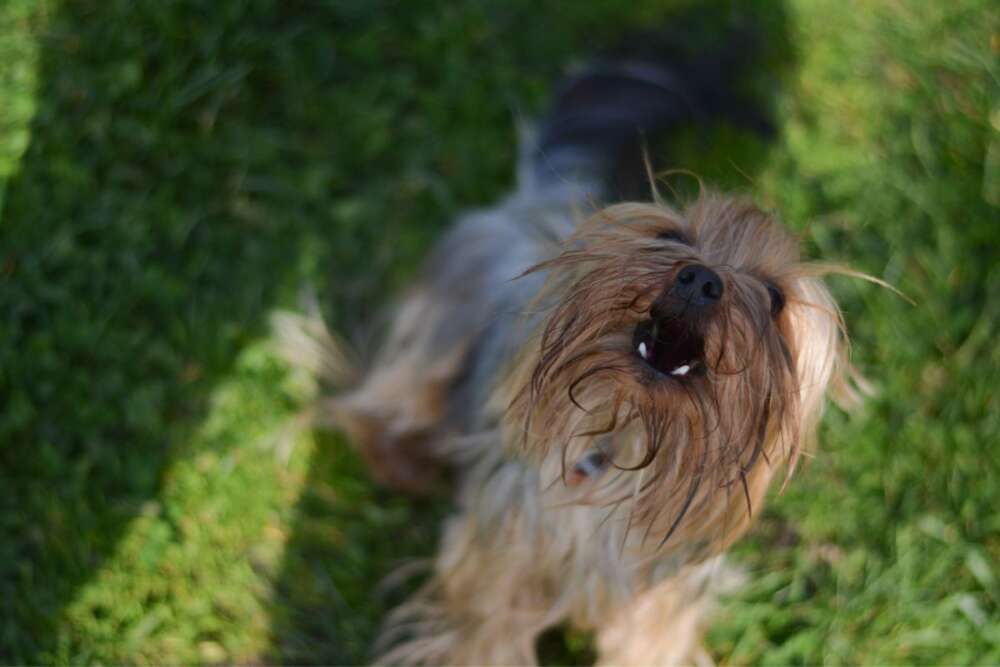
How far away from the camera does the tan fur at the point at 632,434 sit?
1.96 m

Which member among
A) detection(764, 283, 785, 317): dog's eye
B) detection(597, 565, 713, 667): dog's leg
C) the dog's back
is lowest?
detection(597, 565, 713, 667): dog's leg

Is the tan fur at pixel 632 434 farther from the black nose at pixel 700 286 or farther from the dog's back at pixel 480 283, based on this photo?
the dog's back at pixel 480 283

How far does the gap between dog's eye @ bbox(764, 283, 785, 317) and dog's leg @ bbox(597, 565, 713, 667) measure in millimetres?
759

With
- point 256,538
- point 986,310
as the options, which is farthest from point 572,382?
point 986,310

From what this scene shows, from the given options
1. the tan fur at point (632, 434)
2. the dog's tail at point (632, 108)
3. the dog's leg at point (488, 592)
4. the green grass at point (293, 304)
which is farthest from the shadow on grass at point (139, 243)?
the tan fur at point (632, 434)

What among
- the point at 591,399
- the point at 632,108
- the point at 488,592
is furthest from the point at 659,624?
the point at 632,108

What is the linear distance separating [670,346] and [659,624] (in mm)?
1069

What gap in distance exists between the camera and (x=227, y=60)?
12.1 feet

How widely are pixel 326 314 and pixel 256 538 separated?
2.93 ft

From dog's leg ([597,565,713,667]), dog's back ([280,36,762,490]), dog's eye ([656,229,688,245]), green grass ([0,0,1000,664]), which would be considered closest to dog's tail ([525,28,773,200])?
dog's back ([280,36,762,490])

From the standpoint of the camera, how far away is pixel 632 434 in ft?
6.99

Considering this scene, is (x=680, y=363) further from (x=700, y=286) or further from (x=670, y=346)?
(x=700, y=286)

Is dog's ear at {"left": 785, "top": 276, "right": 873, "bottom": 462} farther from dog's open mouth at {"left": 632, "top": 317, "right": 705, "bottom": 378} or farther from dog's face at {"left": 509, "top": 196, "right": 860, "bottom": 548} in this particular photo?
dog's open mouth at {"left": 632, "top": 317, "right": 705, "bottom": 378}

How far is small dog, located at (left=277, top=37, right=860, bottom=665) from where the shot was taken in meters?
1.96
